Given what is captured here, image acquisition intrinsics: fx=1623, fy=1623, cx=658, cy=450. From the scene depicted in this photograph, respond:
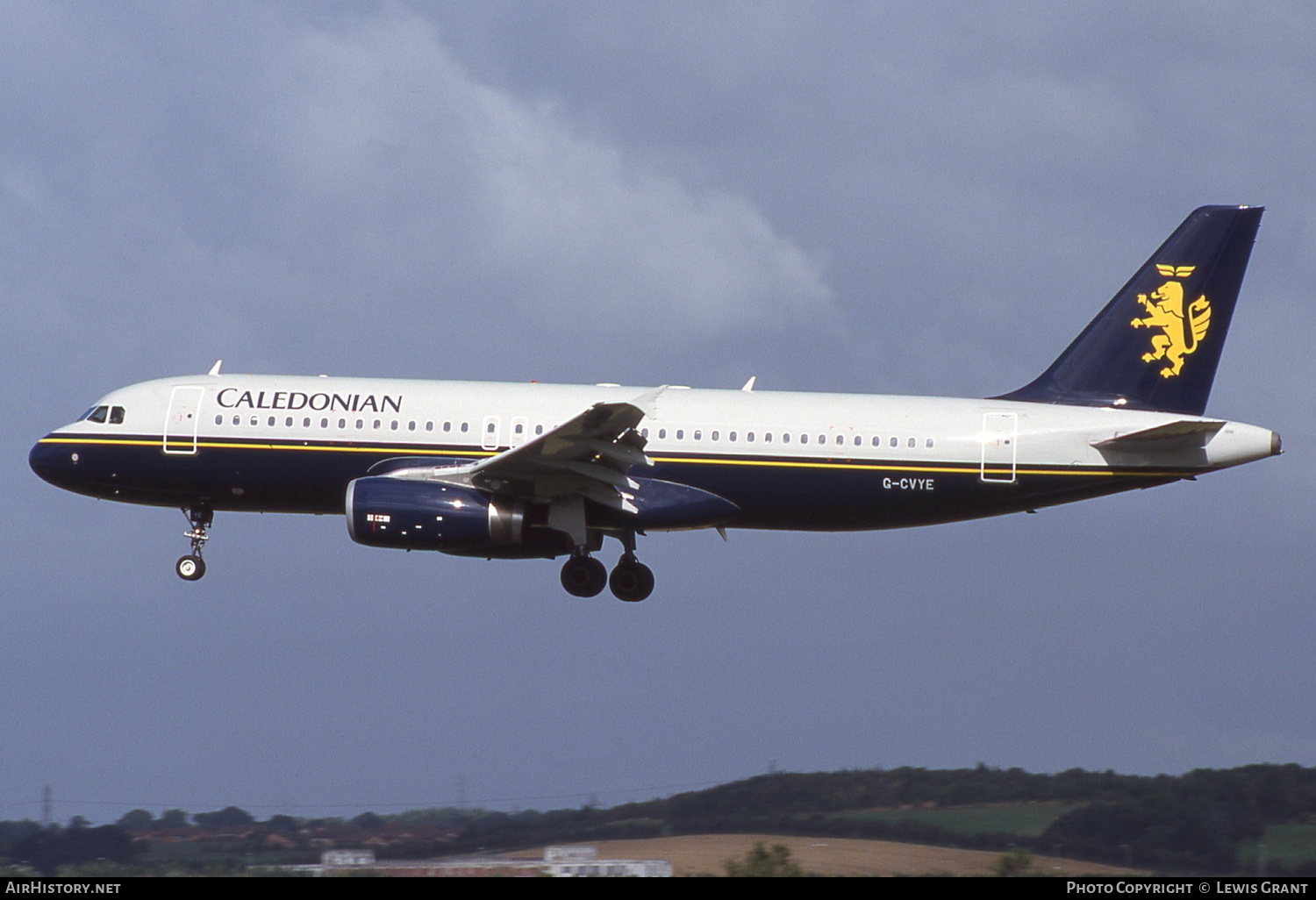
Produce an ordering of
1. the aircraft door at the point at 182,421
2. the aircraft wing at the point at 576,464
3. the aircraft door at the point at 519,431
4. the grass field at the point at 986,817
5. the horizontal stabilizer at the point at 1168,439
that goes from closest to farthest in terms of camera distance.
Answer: the grass field at the point at 986,817
the aircraft wing at the point at 576,464
the horizontal stabilizer at the point at 1168,439
the aircraft door at the point at 519,431
the aircraft door at the point at 182,421

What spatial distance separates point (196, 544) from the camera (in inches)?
1352

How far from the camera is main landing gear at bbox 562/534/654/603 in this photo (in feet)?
109

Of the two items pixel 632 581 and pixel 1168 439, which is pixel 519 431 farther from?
pixel 1168 439

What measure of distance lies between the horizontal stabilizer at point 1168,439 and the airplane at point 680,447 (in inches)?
1.5

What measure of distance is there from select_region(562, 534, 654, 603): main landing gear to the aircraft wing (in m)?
1.81

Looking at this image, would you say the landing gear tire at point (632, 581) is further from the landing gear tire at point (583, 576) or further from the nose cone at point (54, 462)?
the nose cone at point (54, 462)

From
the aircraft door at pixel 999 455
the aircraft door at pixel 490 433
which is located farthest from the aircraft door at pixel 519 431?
the aircraft door at pixel 999 455

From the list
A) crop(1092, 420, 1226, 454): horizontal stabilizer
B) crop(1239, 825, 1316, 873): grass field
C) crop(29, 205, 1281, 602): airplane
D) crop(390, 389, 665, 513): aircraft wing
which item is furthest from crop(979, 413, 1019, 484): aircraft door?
crop(1239, 825, 1316, 873): grass field

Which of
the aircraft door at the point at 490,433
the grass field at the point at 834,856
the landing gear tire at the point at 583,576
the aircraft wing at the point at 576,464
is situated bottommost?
the grass field at the point at 834,856

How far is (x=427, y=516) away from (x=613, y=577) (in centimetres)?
513

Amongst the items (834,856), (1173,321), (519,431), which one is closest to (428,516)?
(519,431)

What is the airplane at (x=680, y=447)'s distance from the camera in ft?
102

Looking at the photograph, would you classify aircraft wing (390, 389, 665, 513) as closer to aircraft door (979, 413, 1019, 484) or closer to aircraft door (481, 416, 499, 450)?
aircraft door (481, 416, 499, 450)
